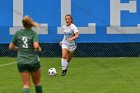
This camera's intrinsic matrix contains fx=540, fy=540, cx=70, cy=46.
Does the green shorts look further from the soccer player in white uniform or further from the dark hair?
the soccer player in white uniform

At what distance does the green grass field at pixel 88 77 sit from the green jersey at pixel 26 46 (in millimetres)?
3324

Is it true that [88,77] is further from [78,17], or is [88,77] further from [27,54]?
[78,17]

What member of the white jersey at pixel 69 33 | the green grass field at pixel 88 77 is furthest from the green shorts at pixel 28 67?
the white jersey at pixel 69 33

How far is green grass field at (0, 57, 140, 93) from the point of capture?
14.7 meters

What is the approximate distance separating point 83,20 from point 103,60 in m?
2.36

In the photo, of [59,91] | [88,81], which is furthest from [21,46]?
[88,81]

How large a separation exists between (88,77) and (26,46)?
6861 mm

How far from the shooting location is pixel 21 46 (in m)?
11.1

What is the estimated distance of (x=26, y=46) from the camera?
1110 centimetres

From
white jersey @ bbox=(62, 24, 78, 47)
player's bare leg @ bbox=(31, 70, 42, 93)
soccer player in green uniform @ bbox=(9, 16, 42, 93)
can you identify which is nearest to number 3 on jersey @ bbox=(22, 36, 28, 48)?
soccer player in green uniform @ bbox=(9, 16, 42, 93)

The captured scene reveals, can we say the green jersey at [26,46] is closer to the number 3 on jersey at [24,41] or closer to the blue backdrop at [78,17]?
the number 3 on jersey at [24,41]

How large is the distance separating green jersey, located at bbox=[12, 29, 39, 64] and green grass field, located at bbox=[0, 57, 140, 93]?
332cm

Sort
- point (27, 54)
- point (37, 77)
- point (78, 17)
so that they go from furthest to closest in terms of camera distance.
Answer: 1. point (78, 17)
2. point (37, 77)
3. point (27, 54)

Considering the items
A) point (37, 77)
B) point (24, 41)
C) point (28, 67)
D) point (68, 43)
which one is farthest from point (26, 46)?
point (68, 43)
